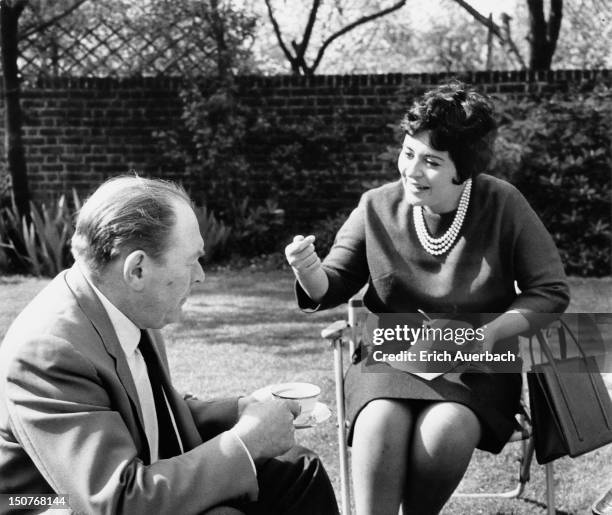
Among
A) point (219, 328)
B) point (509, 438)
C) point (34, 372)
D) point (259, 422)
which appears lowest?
point (219, 328)

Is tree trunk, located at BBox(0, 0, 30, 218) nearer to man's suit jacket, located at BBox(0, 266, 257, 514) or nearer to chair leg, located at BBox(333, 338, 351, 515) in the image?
chair leg, located at BBox(333, 338, 351, 515)

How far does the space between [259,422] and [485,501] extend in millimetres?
1686

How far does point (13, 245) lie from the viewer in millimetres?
7867

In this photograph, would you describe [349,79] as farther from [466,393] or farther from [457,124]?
[466,393]

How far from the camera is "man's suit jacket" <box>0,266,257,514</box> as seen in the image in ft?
4.76

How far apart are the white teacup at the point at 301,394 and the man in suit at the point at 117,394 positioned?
0.16 m

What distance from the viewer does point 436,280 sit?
2730 mm

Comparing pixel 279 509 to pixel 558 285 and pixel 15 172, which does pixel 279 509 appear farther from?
pixel 15 172

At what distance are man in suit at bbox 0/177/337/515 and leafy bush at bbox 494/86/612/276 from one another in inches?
252

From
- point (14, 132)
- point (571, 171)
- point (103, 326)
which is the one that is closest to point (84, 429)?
point (103, 326)

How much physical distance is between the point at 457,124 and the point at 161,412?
1455 mm

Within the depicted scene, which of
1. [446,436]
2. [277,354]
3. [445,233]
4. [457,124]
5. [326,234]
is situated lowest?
[277,354]

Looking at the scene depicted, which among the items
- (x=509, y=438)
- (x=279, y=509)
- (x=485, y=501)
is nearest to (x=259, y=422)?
(x=279, y=509)

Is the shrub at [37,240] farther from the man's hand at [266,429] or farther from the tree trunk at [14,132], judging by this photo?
the man's hand at [266,429]
